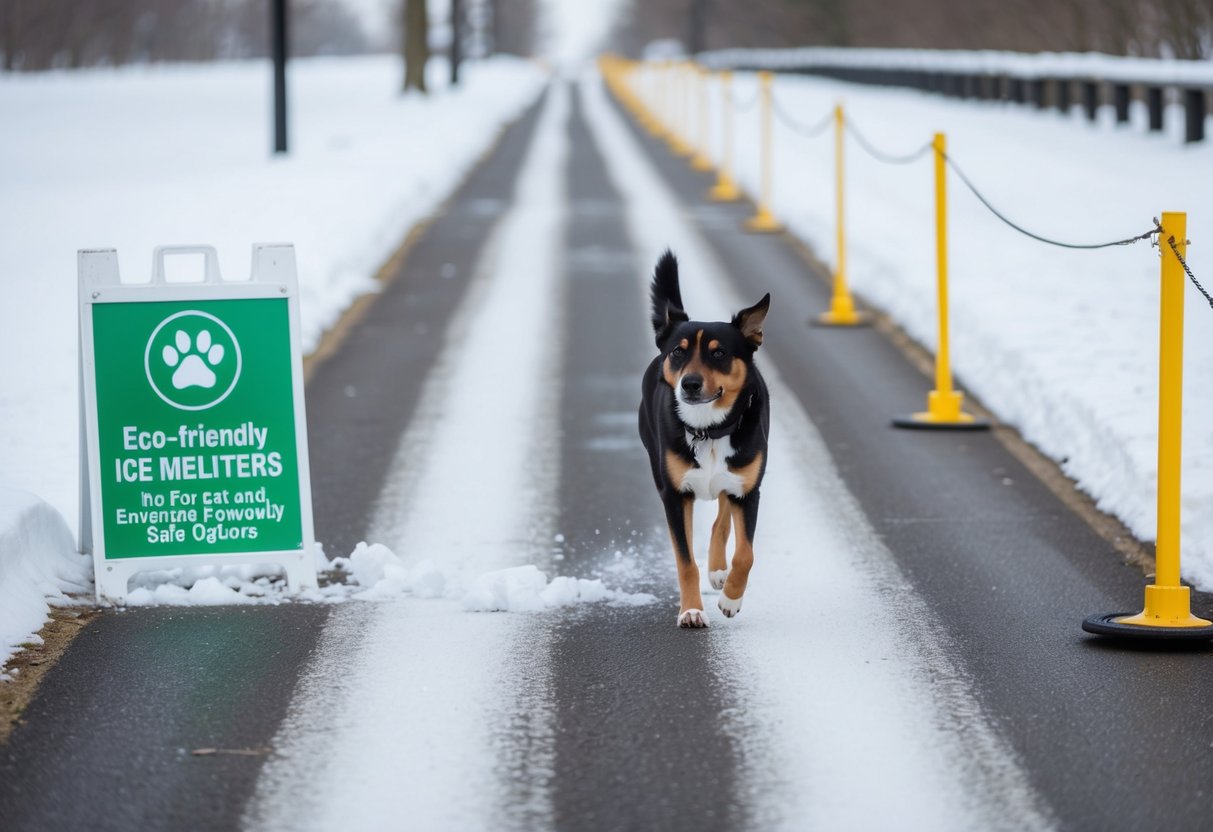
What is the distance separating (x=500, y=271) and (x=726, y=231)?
13.1 feet

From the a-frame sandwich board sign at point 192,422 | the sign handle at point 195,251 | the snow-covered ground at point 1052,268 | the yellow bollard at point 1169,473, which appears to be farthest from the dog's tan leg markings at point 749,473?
the sign handle at point 195,251

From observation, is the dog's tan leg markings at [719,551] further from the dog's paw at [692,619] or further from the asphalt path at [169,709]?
the asphalt path at [169,709]

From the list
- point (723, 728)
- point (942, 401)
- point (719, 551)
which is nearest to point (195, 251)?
point (719, 551)

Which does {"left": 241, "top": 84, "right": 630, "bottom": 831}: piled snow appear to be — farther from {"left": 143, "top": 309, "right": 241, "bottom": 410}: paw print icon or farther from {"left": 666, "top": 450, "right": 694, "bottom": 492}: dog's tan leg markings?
{"left": 143, "top": 309, "right": 241, "bottom": 410}: paw print icon

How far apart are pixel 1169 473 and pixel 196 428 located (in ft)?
12.1

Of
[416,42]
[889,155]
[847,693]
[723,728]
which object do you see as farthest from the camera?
[416,42]

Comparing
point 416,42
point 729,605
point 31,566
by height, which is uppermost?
point 416,42

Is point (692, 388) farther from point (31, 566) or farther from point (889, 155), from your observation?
point (889, 155)

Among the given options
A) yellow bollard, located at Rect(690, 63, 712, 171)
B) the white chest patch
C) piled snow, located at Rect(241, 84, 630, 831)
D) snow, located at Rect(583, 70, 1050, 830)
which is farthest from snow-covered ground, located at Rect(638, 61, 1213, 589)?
piled snow, located at Rect(241, 84, 630, 831)

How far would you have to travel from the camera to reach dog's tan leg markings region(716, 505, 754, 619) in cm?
593

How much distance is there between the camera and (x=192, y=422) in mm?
6566

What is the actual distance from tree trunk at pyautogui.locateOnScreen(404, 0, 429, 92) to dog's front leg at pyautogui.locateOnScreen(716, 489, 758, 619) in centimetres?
4144

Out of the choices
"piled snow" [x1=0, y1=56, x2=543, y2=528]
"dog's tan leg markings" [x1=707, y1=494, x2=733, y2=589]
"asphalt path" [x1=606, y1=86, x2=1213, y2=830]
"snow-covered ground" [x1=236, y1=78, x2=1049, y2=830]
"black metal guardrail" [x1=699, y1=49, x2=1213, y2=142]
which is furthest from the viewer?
"black metal guardrail" [x1=699, y1=49, x2=1213, y2=142]

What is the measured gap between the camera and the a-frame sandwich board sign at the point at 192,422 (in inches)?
255
